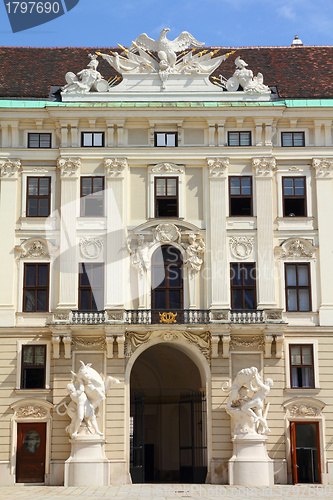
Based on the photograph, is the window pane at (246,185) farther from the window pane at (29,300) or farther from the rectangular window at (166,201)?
the window pane at (29,300)

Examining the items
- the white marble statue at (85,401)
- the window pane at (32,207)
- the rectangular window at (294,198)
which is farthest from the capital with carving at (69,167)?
the rectangular window at (294,198)

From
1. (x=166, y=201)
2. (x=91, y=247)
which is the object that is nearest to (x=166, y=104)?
(x=166, y=201)

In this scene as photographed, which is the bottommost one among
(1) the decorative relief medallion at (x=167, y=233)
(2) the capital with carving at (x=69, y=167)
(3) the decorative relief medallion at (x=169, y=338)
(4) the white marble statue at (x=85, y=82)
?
(3) the decorative relief medallion at (x=169, y=338)

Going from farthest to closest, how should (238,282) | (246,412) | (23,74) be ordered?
(23,74) → (238,282) → (246,412)

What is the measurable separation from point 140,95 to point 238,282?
8654 mm

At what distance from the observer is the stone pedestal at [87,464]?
1267 inches

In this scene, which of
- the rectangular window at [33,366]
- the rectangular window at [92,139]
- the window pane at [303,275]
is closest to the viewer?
the rectangular window at [33,366]

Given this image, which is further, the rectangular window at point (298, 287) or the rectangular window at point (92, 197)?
the rectangular window at point (92, 197)

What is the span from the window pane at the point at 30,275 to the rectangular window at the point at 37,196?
90.1 inches

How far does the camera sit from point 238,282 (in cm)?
3522

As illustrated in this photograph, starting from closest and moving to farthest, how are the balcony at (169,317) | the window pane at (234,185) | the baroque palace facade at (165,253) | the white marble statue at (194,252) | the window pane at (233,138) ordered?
the baroque palace facade at (165,253)
the balcony at (169,317)
the white marble statue at (194,252)
the window pane at (234,185)
the window pane at (233,138)

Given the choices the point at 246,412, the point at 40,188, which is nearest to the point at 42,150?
the point at 40,188

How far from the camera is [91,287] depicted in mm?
35125

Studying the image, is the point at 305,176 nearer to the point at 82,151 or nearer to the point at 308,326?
the point at 308,326
